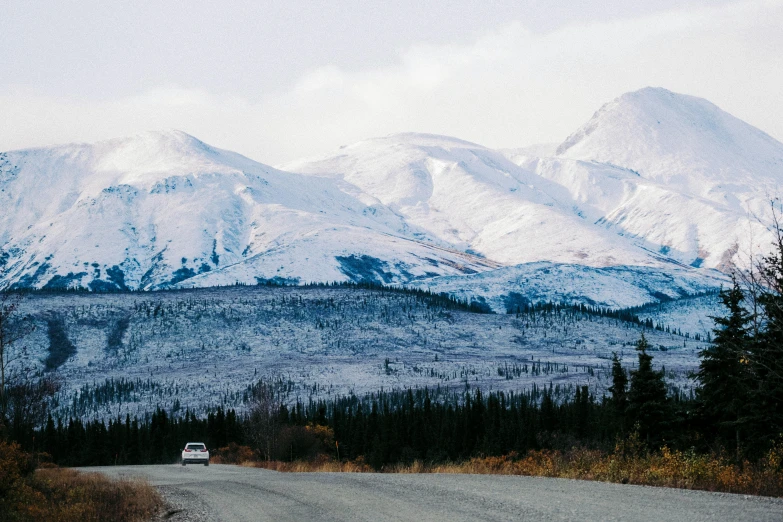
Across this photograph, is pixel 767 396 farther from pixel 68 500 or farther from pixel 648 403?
pixel 68 500

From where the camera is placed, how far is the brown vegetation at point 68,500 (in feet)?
89.4

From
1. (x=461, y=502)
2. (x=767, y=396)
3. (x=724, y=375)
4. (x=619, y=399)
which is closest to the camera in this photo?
(x=461, y=502)

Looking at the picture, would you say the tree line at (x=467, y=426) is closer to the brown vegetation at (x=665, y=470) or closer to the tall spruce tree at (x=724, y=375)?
the tall spruce tree at (x=724, y=375)

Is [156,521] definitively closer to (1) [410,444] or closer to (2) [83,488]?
(2) [83,488]

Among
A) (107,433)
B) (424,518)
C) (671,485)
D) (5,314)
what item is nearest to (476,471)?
(671,485)

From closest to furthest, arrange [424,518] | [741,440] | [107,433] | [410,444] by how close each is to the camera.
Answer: [424,518] < [741,440] < [410,444] < [107,433]

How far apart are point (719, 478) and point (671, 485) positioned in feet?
4.08

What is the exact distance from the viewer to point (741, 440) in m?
50.8

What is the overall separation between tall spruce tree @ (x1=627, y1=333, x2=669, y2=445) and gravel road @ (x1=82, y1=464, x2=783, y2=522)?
110 ft

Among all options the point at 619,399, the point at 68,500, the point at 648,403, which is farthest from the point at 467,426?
Result: the point at 68,500

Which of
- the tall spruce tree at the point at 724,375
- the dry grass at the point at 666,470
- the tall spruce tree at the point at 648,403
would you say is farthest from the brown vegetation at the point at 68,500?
the tall spruce tree at the point at 648,403

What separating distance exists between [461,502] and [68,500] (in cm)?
1526

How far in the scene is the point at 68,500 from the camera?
31.7 meters

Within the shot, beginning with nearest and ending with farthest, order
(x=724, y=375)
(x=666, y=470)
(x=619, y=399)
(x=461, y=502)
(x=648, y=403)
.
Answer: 1. (x=461, y=502)
2. (x=666, y=470)
3. (x=724, y=375)
4. (x=648, y=403)
5. (x=619, y=399)
